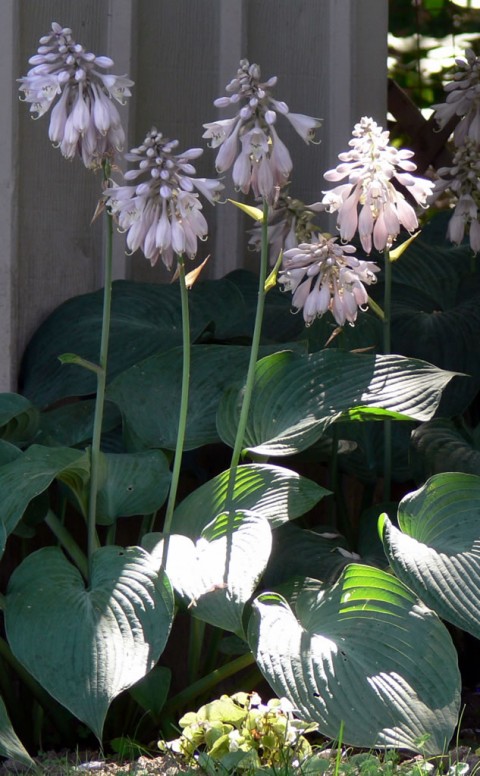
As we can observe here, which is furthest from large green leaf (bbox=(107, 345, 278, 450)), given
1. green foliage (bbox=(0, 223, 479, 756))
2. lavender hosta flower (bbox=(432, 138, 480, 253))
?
lavender hosta flower (bbox=(432, 138, 480, 253))

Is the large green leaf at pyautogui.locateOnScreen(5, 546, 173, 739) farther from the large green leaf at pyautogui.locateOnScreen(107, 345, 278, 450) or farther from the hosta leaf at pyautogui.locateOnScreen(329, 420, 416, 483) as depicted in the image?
the hosta leaf at pyautogui.locateOnScreen(329, 420, 416, 483)

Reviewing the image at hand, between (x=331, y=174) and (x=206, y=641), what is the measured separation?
4.21 feet

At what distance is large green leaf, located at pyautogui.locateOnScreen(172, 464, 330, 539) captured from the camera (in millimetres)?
2051

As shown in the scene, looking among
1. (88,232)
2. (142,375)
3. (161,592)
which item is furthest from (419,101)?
(161,592)

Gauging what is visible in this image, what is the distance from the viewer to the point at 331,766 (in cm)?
171

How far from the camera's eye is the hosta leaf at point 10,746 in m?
1.62

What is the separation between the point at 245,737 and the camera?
1633 mm

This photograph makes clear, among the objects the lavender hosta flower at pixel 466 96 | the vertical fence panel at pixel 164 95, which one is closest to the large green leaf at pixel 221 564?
the vertical fence panel at pixel 164 95

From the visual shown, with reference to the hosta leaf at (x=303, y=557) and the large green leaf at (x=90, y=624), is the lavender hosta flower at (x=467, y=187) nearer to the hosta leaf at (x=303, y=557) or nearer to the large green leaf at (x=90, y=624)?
the hosta leaf at (x=303, y=557)

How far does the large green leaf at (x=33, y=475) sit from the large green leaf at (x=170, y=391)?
0.27 metres

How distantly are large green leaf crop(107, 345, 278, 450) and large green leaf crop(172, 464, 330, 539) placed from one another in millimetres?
229

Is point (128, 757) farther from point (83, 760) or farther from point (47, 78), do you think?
point (47, 78)

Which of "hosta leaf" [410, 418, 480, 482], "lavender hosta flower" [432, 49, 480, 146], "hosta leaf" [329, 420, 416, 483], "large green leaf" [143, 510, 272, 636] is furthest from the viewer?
"lavender hosta flower" [432, 49, 480, 146]

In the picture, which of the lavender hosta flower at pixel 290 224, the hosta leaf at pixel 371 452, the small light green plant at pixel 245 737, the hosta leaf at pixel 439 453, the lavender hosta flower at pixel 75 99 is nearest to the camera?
the small light green plant at pixel 245 737
